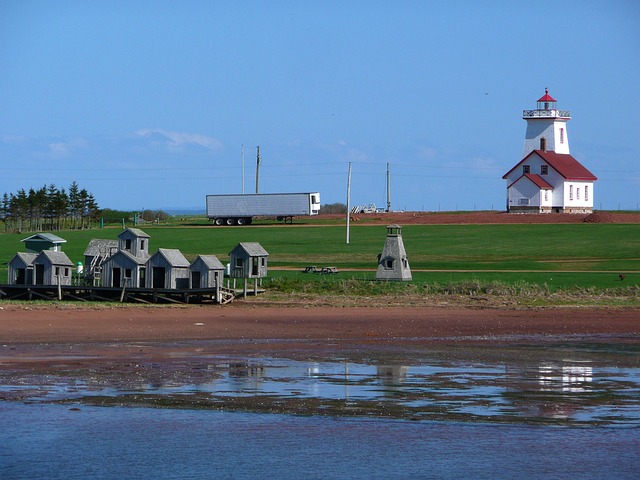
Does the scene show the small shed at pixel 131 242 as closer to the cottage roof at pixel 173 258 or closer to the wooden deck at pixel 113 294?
the cottage roof at pixel 173 258

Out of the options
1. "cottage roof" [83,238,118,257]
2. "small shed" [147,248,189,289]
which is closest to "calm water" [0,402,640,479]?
"small shed" [147,248,189,289]

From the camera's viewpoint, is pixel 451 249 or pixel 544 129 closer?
pixel 451 249

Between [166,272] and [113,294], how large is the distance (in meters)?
2.11

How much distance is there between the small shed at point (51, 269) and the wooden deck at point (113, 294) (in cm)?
27

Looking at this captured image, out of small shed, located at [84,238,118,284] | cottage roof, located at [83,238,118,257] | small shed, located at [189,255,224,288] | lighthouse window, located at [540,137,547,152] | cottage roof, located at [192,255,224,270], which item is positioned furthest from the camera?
lighthouse window, located at [540,137,547,152]

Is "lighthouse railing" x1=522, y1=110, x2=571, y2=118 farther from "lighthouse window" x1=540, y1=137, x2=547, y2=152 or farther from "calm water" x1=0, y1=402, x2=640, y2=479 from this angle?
"calm water" x1=0, y1=402, x2=640, y2=479

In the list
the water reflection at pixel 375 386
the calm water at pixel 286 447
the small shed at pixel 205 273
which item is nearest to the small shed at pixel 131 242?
the small shed at pixel 205 273

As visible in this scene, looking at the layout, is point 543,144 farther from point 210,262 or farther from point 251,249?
point 210,262

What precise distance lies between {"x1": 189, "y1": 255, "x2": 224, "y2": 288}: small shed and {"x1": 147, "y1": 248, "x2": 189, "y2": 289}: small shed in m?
0.42

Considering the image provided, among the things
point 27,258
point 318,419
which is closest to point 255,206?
point 27,258

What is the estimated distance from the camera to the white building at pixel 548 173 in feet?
301

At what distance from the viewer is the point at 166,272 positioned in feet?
117

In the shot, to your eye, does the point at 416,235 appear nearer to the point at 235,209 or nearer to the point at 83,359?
the point at 235,209

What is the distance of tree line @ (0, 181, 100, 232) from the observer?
340 ft
